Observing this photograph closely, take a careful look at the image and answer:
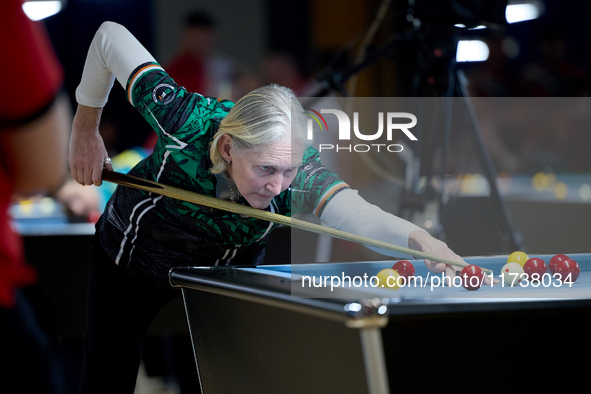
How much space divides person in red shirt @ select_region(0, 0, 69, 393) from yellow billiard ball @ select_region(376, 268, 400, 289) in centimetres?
65

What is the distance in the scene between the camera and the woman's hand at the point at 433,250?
1.33 meters

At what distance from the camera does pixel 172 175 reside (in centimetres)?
146

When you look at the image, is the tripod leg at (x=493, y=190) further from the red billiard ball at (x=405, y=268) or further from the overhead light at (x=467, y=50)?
the red billiard ball at (x=405, y=268)

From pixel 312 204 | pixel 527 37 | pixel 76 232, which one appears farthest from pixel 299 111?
pixel 527 37

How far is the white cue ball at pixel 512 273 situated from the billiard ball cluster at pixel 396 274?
192 mm

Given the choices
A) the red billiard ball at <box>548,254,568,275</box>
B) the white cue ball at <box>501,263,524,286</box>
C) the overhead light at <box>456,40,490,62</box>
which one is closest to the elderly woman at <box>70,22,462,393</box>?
the white cue ball at <box>501,263,524,286</box>

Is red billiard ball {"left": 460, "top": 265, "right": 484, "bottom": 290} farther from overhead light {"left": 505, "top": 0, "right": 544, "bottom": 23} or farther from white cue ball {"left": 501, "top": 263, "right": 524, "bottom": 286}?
overhead light {"left": 505, "top": 0, "right": 544, "bottom": 23}

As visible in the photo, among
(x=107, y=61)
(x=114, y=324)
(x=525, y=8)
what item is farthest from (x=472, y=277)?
(x=525, y=8)

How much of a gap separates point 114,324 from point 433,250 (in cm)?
76

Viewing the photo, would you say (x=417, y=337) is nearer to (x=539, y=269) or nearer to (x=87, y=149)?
(x=539, y=269)

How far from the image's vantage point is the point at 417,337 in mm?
1009

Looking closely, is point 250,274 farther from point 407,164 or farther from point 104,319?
point 407,164

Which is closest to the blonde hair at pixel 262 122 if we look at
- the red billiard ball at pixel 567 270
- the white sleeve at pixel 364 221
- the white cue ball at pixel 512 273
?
the white sleeve at pixel 364 221

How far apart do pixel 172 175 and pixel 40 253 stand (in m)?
1.04
